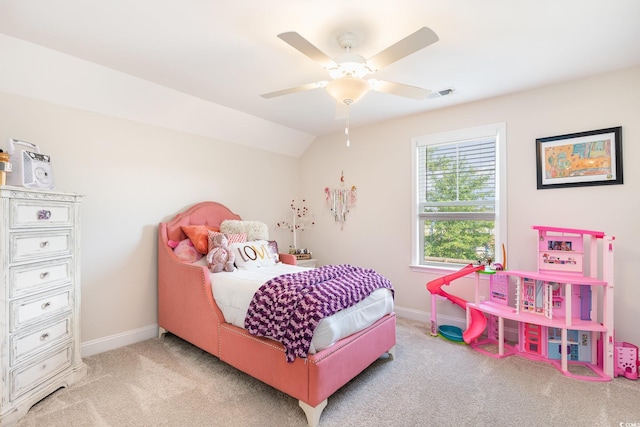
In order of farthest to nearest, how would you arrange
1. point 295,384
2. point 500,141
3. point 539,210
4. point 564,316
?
point 500,141
point 539,210
point 564,316
point 295,384

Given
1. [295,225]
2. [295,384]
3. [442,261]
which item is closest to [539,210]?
[442,261]

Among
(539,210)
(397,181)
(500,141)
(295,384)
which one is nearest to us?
(295,384)

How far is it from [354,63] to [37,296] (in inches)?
104

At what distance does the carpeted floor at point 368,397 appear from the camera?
1.86 meters

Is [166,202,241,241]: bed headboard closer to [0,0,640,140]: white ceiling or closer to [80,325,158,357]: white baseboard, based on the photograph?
[80,325,158,357]: white baseboard

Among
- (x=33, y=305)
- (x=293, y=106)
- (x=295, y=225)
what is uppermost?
(x=293, y=106)

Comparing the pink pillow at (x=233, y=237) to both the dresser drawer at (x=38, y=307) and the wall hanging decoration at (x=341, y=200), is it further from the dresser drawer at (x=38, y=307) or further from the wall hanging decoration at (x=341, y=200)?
the wall hanging decoration at (x=341, y=200)

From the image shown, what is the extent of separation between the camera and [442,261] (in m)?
3.62

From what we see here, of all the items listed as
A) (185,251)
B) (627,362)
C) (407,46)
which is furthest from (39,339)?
(627,362)

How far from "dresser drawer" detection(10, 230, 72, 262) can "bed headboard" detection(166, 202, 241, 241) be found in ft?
3.23

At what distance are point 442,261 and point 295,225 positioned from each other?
7.27ft

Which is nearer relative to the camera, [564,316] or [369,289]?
[369,289]

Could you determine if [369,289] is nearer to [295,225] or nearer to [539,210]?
[539,210]

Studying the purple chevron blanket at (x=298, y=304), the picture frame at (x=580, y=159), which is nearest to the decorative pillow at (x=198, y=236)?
the purple chevron blanket at (x=298, y=304)
